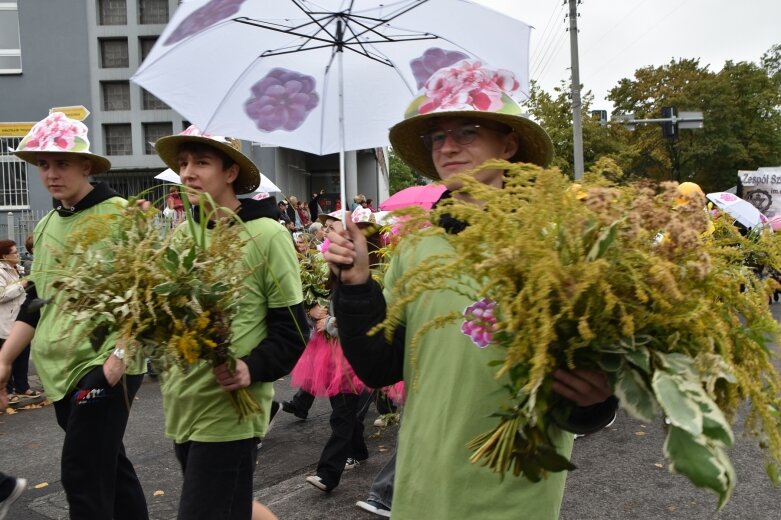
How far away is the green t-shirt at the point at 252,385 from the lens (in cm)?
269

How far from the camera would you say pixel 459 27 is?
8.60ft

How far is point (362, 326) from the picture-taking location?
1.93m

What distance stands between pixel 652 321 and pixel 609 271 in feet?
0.44

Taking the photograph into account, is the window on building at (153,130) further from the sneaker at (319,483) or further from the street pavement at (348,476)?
the sneaker at (319,483)

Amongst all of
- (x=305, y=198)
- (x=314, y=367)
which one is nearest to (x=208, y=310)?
(x=314, y=367)

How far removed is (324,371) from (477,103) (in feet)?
12.6

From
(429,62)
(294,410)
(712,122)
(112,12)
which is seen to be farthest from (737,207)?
(712,122)

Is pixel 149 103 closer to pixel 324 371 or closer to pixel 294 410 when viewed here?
pixel 294 410

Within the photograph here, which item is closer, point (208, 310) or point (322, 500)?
point (208, 310)

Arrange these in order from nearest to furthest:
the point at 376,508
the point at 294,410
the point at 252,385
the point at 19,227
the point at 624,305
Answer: the point at 624,305 < the point at 252,385 < the point at 376,508 < the point at 294,410 < the point at 19,227

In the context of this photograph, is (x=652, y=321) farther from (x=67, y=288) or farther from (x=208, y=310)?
(x=67, y=288)

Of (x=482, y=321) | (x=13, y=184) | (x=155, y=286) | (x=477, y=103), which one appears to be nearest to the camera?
(x=482, y=321)

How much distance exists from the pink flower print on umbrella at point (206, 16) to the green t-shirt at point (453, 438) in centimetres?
125

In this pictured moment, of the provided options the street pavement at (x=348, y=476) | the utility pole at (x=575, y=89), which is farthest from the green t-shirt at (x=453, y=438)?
the utility pole at (x=575, y=89)
